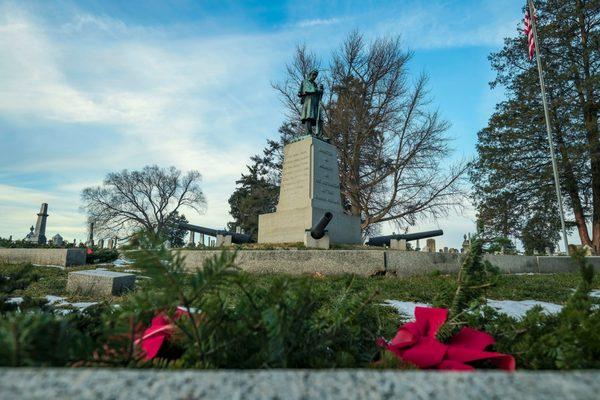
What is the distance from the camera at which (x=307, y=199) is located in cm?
1352

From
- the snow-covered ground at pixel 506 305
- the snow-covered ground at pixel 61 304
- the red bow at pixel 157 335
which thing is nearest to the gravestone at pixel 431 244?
the snow-covered ground at pixel 506 305

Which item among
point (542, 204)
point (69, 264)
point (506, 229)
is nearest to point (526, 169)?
point (542, 204)

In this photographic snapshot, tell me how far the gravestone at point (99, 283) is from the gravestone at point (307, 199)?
740 centimetres

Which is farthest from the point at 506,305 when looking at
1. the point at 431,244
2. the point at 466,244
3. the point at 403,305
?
the point at 431,244

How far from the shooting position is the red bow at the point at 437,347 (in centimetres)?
85

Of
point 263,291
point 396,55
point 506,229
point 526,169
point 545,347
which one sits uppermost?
point 396,55

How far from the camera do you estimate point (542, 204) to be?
24203 millimetres

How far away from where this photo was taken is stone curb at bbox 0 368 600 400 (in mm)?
404

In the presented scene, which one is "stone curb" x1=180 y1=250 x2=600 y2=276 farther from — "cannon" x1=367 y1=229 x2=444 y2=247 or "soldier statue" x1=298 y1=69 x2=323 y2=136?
"soldier statue" x1=298 y1=69 x2=323 y2=136

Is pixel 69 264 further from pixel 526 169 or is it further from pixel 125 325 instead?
pixel 526 169

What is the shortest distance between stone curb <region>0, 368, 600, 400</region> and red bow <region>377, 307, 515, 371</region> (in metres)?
0.41

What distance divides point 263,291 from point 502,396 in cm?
62

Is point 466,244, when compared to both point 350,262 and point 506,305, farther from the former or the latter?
point 350,262

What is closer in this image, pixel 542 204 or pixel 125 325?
pixel 125 325
